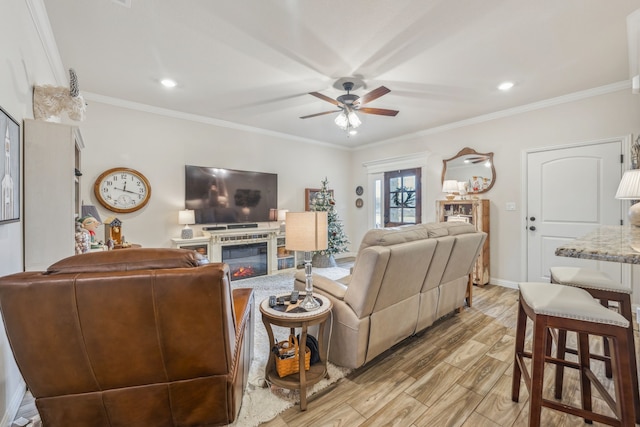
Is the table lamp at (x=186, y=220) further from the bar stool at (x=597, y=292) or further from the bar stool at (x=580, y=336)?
the bar stool at (x=597, y=292)

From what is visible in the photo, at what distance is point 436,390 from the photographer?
183cm

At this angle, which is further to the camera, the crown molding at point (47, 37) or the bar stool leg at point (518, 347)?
the crown molding at point (47, 37)

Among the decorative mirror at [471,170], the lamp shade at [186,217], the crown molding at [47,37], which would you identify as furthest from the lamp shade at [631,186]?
the lamp shade at [186,217]

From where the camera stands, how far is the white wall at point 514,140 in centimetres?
320

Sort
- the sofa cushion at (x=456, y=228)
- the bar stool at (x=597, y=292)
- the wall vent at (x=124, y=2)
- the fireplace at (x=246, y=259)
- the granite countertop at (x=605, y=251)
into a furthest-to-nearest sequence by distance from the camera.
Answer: the fireplace at (x=246, y=259)
the sofa cushion at (x=456, y=228)
the wall vent at (x=124, y=2)
the bar stool at (x=597, y=292)
the granite countertop at (x=605, y=251)

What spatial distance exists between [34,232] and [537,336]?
9.86 feet

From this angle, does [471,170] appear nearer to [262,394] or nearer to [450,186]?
[450,186]

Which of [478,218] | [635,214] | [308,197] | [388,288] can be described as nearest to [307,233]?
[388,288]

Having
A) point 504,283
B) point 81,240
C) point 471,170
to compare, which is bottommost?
point 504,283

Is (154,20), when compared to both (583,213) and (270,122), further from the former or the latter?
(583,213)

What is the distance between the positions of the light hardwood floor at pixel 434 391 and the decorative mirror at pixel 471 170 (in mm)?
2448

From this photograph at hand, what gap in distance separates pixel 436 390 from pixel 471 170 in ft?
11.9

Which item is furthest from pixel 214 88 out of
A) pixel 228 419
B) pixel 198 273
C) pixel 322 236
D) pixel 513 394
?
pixel 513 394

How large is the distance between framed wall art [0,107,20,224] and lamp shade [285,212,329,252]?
59.0 inches
